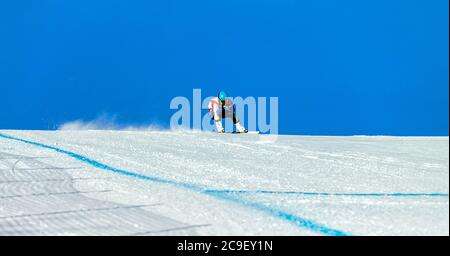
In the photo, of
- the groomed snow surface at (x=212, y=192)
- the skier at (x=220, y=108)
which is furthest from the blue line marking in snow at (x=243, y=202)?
the skier at (x=220, y=108)

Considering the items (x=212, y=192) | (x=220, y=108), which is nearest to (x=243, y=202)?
(x=212, y=192)

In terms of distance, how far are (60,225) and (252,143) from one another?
4.33 meters

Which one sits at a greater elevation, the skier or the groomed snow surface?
the skier

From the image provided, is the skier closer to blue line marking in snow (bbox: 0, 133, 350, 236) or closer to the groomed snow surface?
the groomed snow surface

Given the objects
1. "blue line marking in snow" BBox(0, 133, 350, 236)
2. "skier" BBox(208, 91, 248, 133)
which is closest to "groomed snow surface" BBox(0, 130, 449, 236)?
"blue line marking in snow" BBox(0, 133, 350, 236)

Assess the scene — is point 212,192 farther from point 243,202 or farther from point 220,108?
point 220,108

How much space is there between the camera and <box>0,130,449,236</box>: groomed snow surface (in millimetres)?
2385

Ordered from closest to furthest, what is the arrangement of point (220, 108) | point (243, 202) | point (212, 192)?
1. point (243, 202)
2. point (212, 192)
3. point (220, 108)

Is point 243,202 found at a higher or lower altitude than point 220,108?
lower

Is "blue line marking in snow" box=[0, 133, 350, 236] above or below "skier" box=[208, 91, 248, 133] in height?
below

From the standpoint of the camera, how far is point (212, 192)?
312cm

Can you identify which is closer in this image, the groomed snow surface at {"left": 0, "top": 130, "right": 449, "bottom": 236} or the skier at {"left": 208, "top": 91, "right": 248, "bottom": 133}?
the groomed snow surface at {"left": 0, "top": 130, "right": 449, "bottom": 236}

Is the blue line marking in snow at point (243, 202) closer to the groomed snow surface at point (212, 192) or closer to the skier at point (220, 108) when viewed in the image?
the groomed snow surface at point (212, 192)
